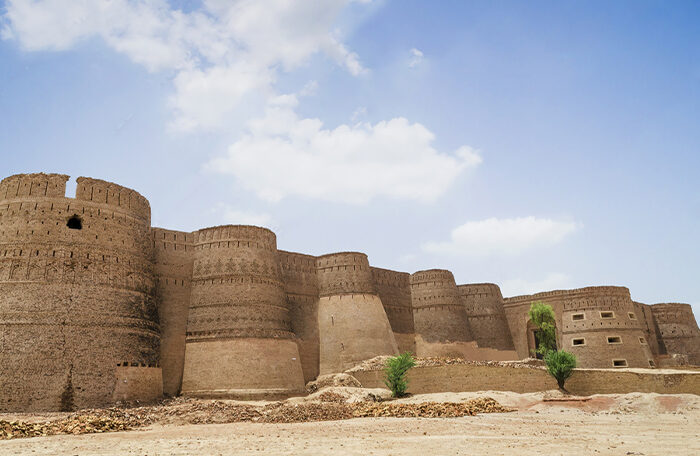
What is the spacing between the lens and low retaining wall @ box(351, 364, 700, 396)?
2016 cm

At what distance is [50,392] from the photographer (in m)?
17.2

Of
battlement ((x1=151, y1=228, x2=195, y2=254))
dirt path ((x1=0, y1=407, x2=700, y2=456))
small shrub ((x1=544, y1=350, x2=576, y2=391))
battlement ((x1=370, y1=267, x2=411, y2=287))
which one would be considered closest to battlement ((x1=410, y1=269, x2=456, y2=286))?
battlement ((x1=370, y1=267, x2=411, y2=287))

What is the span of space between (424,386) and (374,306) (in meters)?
6.49

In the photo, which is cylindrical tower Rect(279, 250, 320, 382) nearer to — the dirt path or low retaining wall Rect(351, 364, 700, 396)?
low retaining wall Rect(351, 364, 700, 396)

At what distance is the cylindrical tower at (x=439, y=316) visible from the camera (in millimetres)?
32062

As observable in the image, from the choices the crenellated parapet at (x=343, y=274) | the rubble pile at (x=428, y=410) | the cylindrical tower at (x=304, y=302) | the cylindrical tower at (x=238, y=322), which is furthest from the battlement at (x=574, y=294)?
the cylindrical tower at (x=238, y=322)

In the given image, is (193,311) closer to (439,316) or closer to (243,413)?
(243,413)

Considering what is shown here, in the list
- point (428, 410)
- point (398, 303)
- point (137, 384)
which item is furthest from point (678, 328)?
point (137, 384)

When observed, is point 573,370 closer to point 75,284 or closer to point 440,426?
point 440,426

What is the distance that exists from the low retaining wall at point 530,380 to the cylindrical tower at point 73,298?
10.7 metres

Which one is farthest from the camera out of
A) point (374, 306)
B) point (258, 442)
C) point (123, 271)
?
point (374, 306)

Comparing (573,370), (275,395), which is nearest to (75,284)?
(275,395)

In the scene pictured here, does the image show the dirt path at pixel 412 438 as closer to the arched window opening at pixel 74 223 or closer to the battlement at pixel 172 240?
the arched window opening at pixel 74 223

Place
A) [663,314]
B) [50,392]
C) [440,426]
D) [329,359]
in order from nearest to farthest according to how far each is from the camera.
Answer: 1. [440,426]
2. [50,392]
3. [329,359]
4. [663,314]
